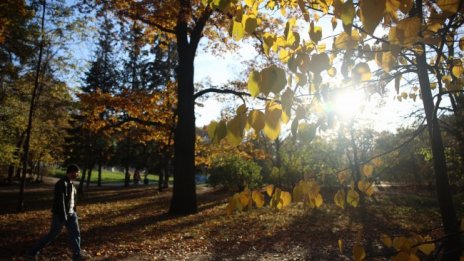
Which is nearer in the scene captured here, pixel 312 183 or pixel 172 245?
pixel 312 183

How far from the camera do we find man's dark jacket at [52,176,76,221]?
696 centimetres

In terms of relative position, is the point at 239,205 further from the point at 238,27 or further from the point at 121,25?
the point at 121,25

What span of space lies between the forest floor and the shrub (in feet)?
26.9

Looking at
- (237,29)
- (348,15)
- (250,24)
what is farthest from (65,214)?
(348,15)

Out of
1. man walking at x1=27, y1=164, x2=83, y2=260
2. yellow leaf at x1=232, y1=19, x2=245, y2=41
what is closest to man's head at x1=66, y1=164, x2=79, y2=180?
man walking at x1=27, y1=164, x2=83, y2=260

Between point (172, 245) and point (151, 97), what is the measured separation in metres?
8.98

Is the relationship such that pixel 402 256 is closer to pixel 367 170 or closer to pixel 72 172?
pixel 367 170

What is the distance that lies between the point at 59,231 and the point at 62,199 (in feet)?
2.10

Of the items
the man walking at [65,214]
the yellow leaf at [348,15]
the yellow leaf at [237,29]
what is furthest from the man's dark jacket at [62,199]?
the yellow leaf at [348,15]

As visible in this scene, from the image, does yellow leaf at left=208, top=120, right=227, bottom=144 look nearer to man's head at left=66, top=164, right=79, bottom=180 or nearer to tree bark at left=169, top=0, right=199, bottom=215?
man's head at left=66, top=164, right=79, bottom=180

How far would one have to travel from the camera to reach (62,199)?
7027mm

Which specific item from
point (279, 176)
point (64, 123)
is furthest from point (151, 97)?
point (64, 123)

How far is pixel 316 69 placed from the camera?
1.48m

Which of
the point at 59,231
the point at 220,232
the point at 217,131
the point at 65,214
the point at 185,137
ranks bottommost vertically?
the point at 220,232
